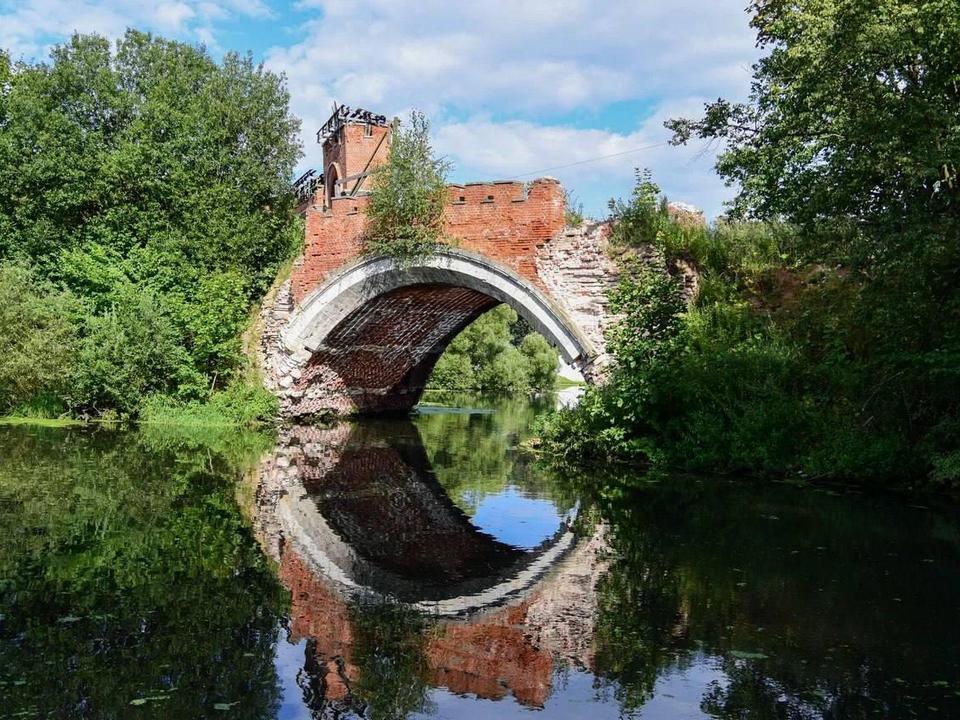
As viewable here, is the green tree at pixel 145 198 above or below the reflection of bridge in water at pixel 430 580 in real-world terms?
above

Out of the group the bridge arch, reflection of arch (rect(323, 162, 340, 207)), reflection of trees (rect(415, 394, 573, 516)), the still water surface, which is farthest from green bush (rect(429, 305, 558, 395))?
the still water surface

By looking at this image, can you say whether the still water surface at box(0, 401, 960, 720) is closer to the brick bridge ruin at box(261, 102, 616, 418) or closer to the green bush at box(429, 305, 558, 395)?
the brick bridge ruin at box(261, 102, 616, 418)

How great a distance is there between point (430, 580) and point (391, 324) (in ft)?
39.8

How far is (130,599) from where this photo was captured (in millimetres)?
5836

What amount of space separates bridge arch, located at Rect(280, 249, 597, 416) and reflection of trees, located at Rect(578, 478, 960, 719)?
5.15 metres

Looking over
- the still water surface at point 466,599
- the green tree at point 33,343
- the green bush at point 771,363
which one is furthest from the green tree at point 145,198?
the green bush at point 771,363

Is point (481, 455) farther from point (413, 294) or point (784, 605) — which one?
point (784, 605)

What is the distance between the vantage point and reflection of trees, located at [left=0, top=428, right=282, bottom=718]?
4.37m

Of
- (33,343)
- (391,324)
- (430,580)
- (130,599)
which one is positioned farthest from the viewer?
(391,324)

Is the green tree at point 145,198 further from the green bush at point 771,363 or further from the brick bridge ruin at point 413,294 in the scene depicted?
the green bush at point 771,363

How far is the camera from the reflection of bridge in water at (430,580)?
488cm

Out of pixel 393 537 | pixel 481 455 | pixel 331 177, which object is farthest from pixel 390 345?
pixel 393 537

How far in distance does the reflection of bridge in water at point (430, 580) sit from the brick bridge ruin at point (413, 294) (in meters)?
3.93

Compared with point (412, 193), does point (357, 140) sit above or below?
above
